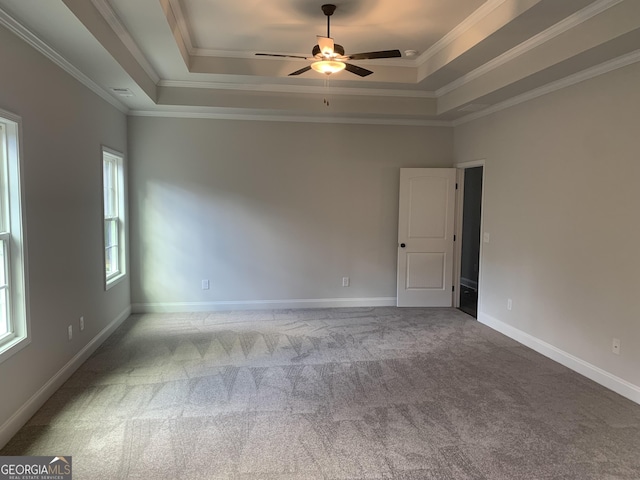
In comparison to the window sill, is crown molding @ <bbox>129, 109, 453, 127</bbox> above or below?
above

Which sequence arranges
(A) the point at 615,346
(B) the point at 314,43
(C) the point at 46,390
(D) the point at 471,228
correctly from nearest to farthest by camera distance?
(C) the point at 46,390, (A) the point at 615,346, (B) the point at 314,43, (D) the point at 471,228

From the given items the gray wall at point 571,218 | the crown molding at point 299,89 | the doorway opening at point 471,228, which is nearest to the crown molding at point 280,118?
the crown molding at point 299,89

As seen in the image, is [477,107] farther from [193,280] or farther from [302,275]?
[193,280]

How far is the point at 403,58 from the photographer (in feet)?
15.0

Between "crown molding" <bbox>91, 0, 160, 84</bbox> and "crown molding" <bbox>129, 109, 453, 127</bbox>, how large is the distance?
93cm

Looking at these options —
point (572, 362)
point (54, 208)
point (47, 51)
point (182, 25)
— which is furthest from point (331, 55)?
point (572, 362)

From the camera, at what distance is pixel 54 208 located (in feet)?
10.6

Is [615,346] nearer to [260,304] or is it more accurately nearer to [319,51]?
[319,51]

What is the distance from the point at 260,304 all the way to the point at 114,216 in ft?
7.34

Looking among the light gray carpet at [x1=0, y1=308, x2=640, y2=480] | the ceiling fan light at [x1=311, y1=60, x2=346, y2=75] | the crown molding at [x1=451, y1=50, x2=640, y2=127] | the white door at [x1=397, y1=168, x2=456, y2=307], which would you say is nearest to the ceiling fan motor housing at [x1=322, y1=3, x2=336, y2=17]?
the ceiling fan light at [x1=311, y1=60, x2=346, y2=75]

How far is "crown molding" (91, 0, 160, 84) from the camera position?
287 centimetres

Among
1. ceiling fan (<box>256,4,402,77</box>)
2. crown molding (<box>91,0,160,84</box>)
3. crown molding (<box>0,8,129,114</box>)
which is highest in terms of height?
crown molding (<box>91,0,160,84</box>)

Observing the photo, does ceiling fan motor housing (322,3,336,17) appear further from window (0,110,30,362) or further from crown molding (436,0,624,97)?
window (0,110,30,362)

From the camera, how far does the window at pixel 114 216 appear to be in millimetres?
4838
